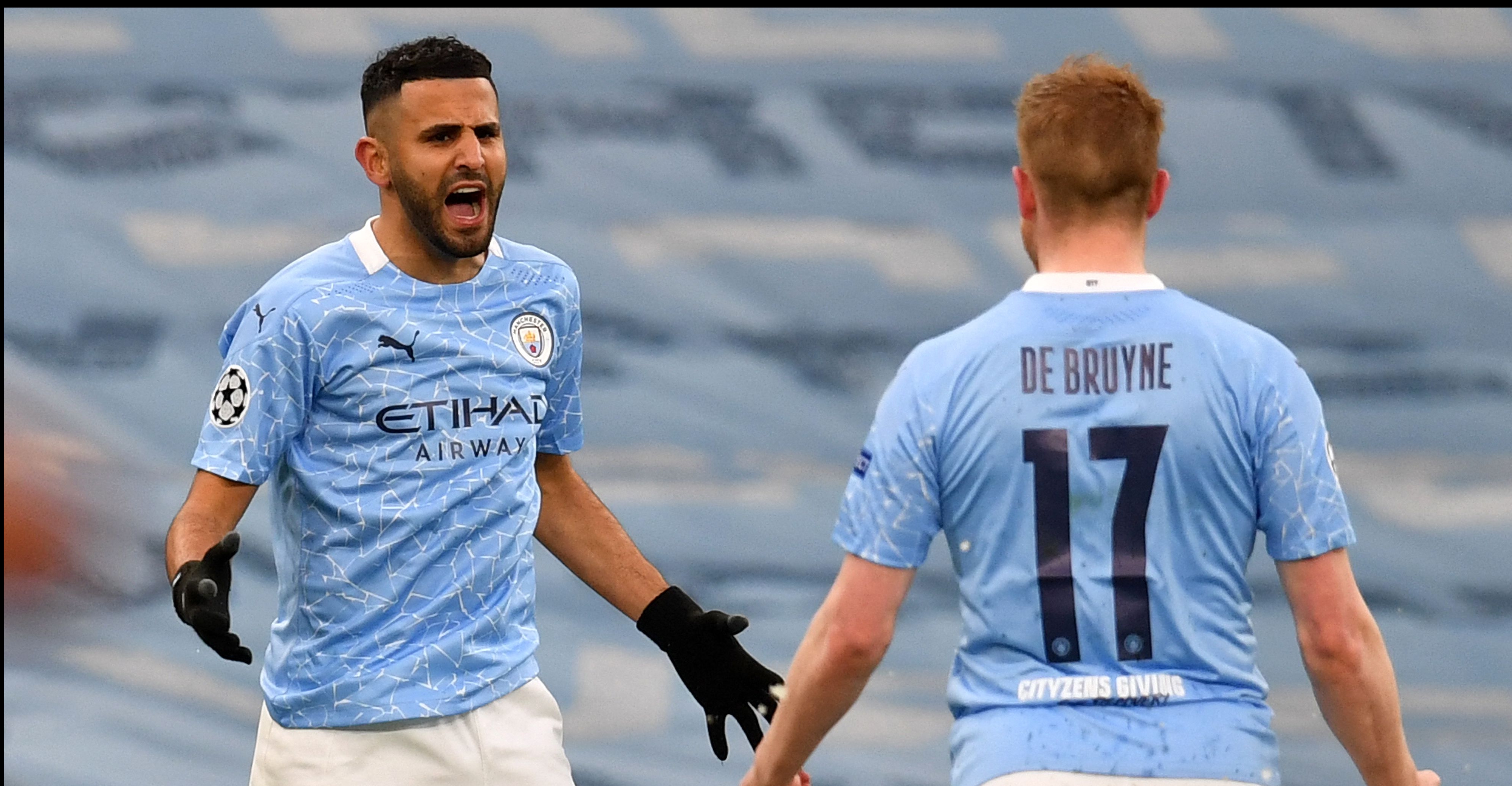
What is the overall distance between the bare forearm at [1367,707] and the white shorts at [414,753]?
1.34 m

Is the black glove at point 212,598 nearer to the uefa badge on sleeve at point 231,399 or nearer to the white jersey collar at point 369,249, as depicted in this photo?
the uefa badge on sleeve at point 231,399

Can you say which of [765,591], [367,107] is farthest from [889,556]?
[765,591]

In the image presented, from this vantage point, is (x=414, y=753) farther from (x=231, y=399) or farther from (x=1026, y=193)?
(x=1026, y=193)

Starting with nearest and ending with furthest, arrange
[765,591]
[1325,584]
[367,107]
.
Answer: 1. [1325,584]
2. [367,107]
3. [765,591]

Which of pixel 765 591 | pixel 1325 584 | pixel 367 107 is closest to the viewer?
pixel 1325 584

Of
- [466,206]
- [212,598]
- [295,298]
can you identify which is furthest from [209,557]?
[466,206]

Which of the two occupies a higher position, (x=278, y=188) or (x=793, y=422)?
(x=278, y=188)

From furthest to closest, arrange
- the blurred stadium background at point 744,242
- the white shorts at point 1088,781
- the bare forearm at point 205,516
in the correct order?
1. the blurred stadium background at point 744,242
2. the bare forearm at point 205,516
3. the white shorts at point 1088,781

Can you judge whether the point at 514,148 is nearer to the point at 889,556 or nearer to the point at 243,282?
the point at 243,282

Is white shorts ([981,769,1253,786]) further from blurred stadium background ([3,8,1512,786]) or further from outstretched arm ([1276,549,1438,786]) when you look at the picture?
blurred stadium background ([3,8,1512,786])

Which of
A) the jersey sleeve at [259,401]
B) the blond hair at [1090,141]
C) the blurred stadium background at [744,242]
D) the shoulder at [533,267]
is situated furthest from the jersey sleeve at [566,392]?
the blurred stadium background at [744,242]

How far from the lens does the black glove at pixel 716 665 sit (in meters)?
3.48

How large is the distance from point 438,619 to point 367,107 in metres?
0.92

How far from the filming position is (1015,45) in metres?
6.94
